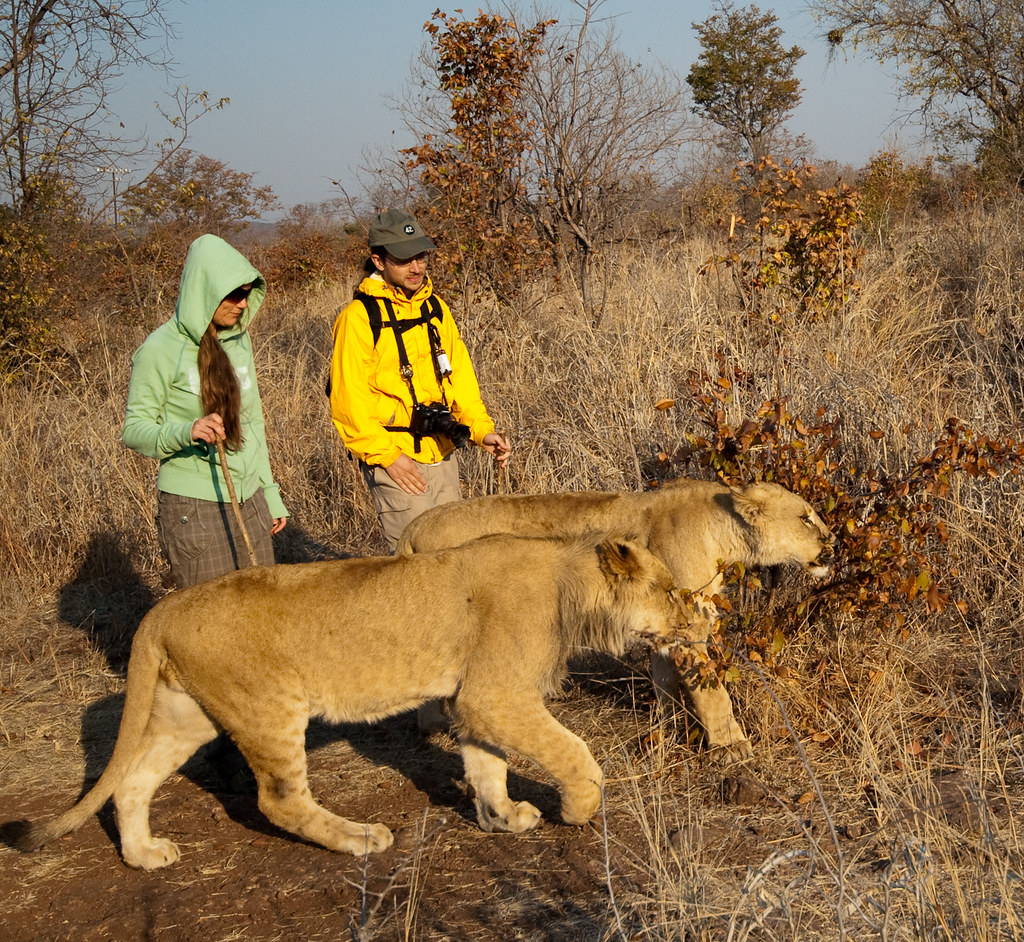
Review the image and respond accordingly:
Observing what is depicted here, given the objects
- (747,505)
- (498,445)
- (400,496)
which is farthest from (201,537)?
(747,505)

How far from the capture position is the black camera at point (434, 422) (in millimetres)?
5340

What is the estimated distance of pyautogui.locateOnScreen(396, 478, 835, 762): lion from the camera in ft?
15.4

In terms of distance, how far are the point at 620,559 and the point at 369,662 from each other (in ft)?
3.56

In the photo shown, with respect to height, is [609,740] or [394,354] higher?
[394,354]

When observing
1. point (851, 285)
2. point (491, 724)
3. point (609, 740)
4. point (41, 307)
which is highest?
point (41, 307)

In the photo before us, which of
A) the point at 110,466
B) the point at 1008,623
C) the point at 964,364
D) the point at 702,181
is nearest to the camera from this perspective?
the point at 1008,623

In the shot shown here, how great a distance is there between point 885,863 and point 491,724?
149 cm

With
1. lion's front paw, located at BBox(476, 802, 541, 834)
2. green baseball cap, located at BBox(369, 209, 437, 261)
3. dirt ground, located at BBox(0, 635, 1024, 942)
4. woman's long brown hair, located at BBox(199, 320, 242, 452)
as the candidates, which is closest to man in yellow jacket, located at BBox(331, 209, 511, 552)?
green baseball cap, located at BBox(369, 209, 437, 261)

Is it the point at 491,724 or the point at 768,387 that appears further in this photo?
the point at 768,387

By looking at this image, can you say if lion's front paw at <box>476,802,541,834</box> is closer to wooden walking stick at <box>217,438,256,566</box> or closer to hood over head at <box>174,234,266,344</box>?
wooden walking stick at <box>217,438,256,566</box>

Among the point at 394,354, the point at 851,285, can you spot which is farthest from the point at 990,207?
the point at 394,354

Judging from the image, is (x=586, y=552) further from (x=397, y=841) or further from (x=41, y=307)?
(x=41, y=307)

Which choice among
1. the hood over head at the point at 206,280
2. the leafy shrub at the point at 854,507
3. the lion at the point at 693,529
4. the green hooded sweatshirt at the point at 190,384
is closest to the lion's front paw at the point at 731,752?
the lion at the point at 693,529

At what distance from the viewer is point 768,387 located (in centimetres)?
666
